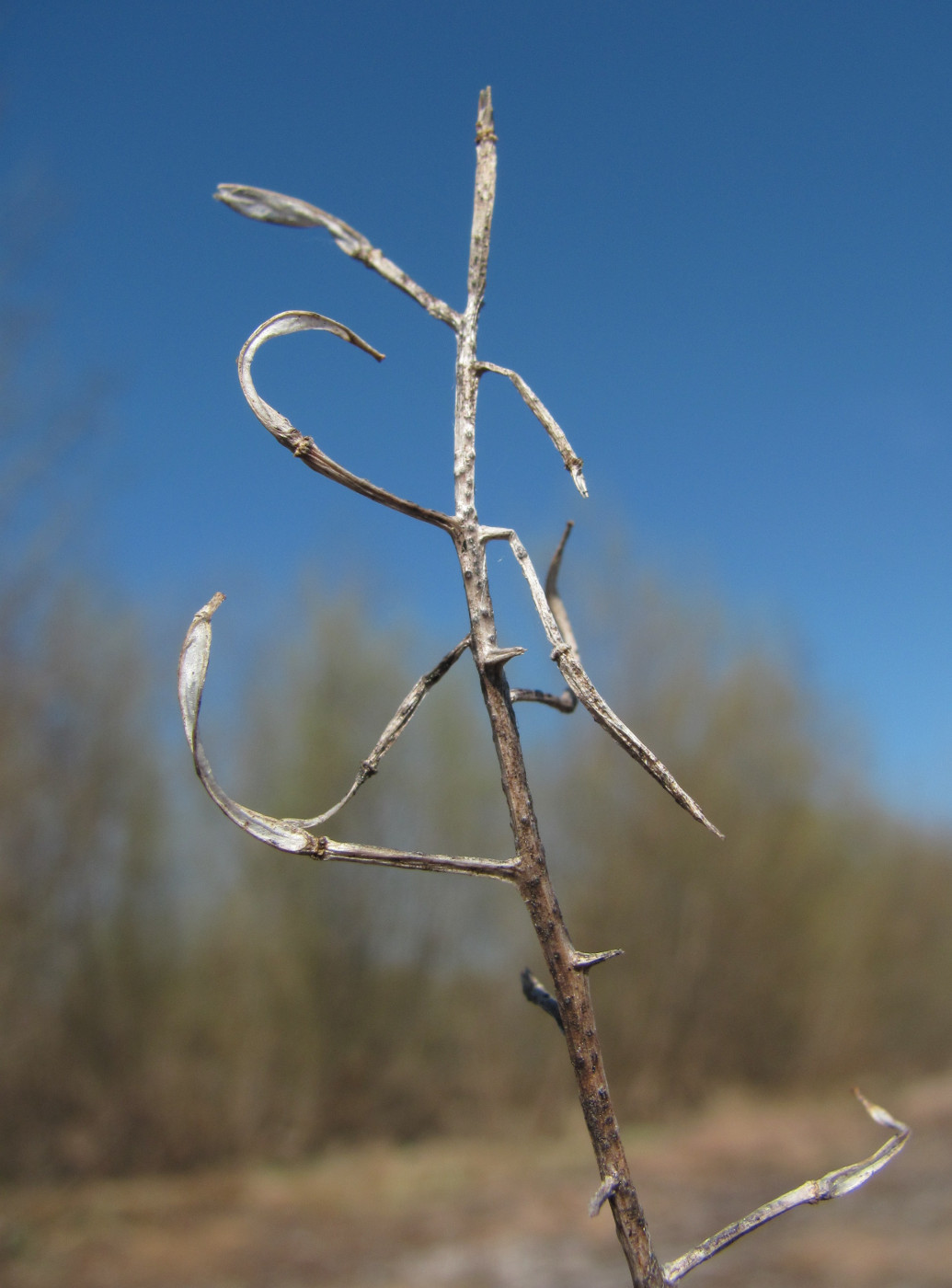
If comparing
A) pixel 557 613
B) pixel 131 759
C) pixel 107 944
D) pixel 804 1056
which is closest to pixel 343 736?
pixel 131 759

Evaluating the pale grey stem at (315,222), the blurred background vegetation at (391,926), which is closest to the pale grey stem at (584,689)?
the pale grey stem at (315,222)

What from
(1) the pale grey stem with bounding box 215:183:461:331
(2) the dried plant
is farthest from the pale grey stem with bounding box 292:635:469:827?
(1) the pale grey stem with bounding box 215:183:461:331

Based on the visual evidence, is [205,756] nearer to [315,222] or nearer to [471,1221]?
[315,222]

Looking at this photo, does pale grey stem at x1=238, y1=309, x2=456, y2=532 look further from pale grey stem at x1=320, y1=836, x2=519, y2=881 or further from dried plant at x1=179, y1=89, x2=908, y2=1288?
pale grey stem at x1=320, y1=836, x2=519, y2=881

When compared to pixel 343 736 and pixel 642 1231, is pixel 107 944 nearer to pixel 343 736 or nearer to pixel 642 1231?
pixel 343 736

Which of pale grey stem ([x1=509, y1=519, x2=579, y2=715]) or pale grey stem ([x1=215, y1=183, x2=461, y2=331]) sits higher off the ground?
pale grey stem ([x1=215, y1=183, x2=461, y2=331])

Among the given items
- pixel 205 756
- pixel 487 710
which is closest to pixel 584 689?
pixel 487 710

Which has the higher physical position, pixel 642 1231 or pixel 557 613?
pixel 557 613

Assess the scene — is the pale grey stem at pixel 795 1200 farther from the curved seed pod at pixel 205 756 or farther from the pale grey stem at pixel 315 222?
the pale grey stem at pixel 315 222
